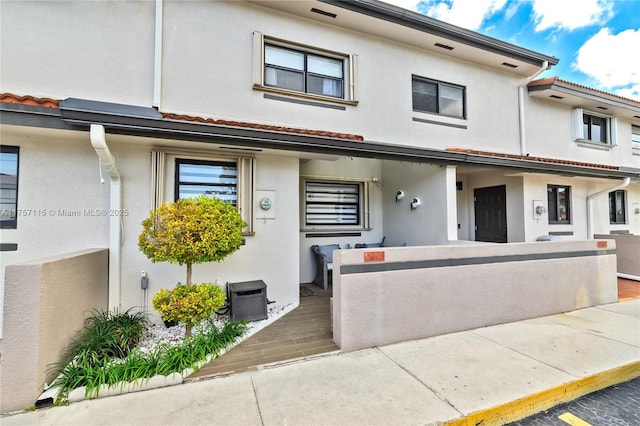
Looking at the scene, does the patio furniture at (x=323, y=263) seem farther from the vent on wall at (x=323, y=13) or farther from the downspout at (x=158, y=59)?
the vent on wall at (x=323, y=13)

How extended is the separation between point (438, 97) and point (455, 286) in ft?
17.3

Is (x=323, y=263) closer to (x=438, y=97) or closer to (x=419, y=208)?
(x=419, y=208)

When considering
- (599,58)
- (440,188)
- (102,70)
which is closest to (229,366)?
(102,70)

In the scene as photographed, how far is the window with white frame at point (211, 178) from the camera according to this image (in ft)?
16.8

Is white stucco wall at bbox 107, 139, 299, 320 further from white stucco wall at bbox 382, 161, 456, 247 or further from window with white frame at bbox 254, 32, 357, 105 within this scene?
white stucco wall at bbox 382, 161, 456, 247

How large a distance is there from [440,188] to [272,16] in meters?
5.41

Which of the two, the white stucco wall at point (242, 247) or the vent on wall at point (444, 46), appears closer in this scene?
the white stucco wall at point (242, 247)

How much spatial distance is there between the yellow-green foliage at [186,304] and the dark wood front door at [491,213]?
27.3 ft

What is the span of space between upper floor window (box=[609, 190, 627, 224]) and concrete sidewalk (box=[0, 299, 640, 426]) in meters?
8.45

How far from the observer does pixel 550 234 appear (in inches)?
334

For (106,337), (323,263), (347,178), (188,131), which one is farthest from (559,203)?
(106,337)

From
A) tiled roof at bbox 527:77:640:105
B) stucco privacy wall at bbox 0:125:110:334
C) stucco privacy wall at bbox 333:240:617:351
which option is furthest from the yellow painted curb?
tiled roof at bbox 527:77:640:105

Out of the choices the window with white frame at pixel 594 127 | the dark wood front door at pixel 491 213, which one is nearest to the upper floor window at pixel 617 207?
the window with white frame at pixel 594 127

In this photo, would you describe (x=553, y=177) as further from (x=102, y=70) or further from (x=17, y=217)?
(x=17, y=217)
